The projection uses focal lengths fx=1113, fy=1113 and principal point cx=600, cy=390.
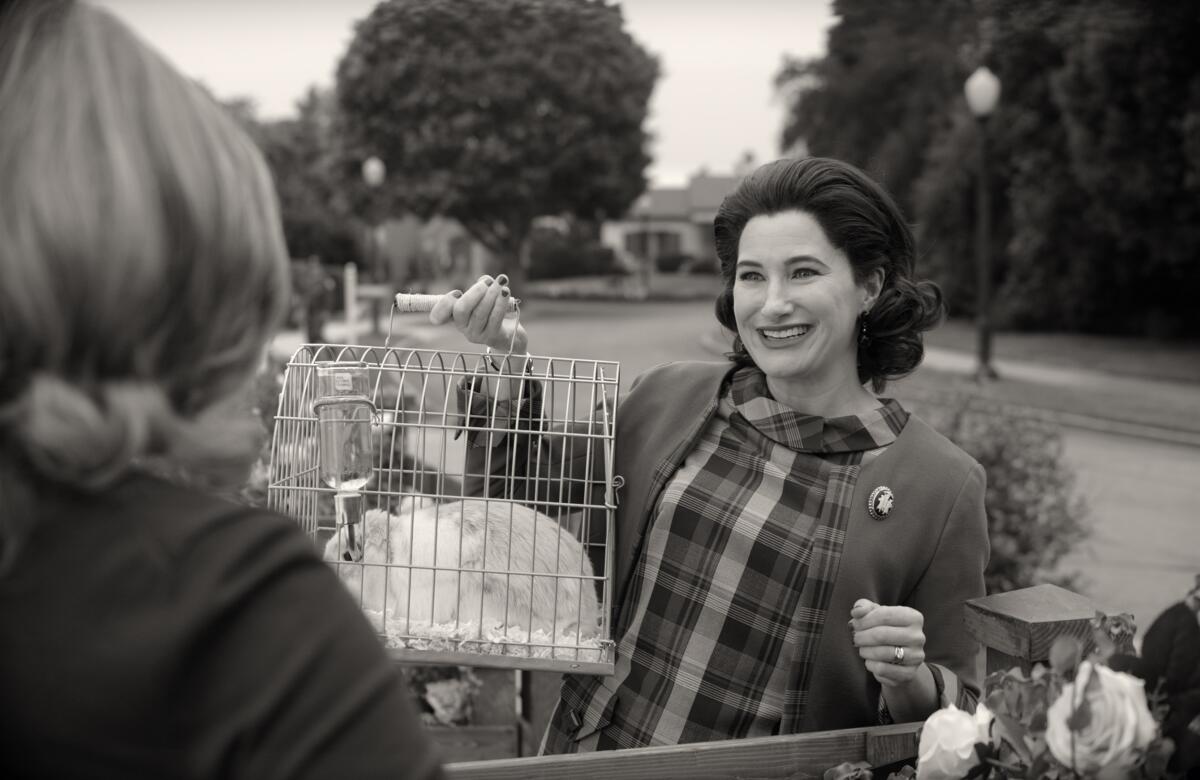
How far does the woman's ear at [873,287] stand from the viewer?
7.79 feet

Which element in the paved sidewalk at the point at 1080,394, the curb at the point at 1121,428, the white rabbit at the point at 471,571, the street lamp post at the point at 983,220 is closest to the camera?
the white rabbit at the point at 471,571

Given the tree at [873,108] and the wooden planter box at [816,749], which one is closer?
the wooden planter box at [816,749]

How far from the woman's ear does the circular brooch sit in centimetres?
47

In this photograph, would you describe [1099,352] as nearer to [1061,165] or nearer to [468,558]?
[1061,165]

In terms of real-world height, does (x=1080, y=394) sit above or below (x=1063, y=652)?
below

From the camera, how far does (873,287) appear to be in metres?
2.39

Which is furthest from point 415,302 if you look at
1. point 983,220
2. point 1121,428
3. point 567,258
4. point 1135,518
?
point 567,258

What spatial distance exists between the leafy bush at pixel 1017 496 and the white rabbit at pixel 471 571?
10.7ft

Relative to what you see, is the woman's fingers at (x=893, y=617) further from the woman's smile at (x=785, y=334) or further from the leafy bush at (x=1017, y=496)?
the leafy bush at (x=1017, y=496)

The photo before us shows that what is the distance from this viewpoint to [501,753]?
357 centimetres

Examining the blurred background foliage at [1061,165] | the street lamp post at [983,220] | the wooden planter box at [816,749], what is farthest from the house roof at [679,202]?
the wooden planter box at [816,749]

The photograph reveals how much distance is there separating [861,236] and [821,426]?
401 mm

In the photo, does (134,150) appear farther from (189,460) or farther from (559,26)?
(559,26)

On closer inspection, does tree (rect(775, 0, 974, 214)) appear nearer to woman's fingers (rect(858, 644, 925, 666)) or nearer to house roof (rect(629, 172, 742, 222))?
woman's fingers (rect(858, 644, 925, 666))
